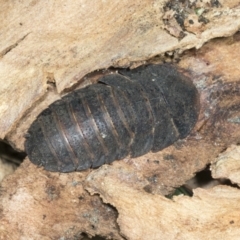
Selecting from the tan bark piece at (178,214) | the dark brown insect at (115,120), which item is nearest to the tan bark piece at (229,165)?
the tan bark piece at (178,214)

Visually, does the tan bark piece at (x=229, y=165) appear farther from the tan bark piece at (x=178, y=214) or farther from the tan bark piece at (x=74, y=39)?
the tan bark piece at (x=74, y=39)

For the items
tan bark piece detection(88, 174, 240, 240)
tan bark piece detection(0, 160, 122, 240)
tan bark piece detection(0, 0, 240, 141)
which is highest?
tan bark piece detection(0, 0, 240, 141)

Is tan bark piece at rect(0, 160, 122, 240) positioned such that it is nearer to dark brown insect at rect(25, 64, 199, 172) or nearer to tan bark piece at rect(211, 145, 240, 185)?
dark brown insect at rect(25, 64, 199, 172)

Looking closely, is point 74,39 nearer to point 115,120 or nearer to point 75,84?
point 75,84

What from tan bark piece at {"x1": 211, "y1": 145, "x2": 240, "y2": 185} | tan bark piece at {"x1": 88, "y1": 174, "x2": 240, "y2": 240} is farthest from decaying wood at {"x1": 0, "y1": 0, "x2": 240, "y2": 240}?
tan bark piece at {"x1": 211, "y1": 145, "x2": 240, "y2": 185}

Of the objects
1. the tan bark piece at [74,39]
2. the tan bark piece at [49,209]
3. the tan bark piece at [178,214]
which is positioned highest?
the tan bark piece at [74,39]

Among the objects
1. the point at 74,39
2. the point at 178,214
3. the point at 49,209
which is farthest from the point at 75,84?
the point at 178,214

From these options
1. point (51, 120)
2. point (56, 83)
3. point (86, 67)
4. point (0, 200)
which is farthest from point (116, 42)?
point (0, 200)
